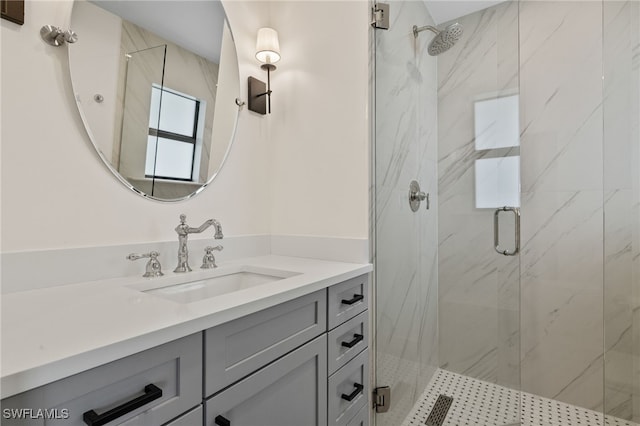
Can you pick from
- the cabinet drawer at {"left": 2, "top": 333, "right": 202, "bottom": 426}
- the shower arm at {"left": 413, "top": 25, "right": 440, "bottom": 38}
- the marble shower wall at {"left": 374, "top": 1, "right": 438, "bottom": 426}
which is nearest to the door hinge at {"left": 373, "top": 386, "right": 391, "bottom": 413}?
the marble shower wall at {"left": 374, "top": 1, "right": 438, "bottom": 426}

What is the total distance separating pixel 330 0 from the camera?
59.2 inches

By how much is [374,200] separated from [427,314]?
802 mm

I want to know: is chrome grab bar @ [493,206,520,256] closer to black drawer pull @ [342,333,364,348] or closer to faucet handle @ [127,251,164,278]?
black drawer pull @ [342,333,364,348]

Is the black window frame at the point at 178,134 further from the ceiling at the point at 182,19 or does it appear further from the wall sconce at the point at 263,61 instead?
the wall sconce at the point at 263,61

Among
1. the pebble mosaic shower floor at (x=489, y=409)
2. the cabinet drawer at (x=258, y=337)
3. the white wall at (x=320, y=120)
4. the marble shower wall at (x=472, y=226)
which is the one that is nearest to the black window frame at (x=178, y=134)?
the white wall at (x=320, y=120)

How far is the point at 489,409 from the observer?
1.60 m

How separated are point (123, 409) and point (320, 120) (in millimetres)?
1328

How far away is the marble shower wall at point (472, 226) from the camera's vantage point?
67.1 inches

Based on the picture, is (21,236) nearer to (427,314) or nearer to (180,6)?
(180,6)

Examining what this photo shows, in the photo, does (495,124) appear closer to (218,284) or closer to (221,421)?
(218,284)

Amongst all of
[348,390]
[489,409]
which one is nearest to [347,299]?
[348,390]

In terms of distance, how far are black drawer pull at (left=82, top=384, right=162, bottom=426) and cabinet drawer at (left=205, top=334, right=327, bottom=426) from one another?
145 millimetres

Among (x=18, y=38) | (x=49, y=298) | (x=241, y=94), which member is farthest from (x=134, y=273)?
(x=241, y=94)

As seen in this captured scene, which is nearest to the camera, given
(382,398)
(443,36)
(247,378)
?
(247,378)
